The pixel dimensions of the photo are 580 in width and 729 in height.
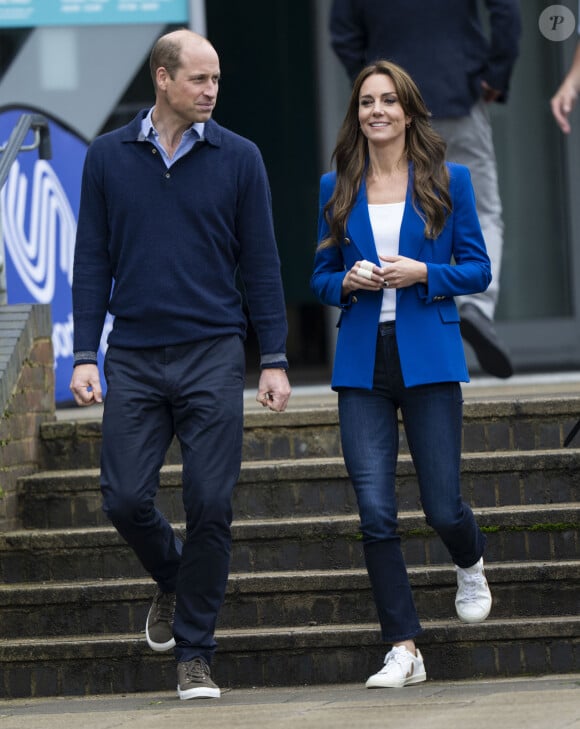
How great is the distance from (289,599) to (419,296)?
1.46 meters

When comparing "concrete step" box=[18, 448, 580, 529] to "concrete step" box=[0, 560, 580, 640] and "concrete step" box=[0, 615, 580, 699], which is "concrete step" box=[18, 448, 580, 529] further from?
"concrete step" box=[0, 615, 580, 699]

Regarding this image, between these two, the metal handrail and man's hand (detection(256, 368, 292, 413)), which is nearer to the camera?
man's hand (detection(256, 368, 292, 413))

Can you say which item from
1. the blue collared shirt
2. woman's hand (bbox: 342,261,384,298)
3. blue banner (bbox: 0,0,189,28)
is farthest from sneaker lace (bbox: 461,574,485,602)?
blue banner (bbox: 0,0,189,28)

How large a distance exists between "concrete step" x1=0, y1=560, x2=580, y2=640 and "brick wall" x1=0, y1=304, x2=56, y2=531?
0.49m

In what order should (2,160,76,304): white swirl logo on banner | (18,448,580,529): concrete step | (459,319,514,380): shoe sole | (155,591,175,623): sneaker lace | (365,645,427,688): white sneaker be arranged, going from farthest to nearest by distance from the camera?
(2,160,76,304): white swirl logo on banner
(459,319,514,380): shoe sole
(18,448,580,529): concrete step
(155,591,175,623): sneaker lace
(365,645,427,688): white sneaker

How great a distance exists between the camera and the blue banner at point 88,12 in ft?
28.2

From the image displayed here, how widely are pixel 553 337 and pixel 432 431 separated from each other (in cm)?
480

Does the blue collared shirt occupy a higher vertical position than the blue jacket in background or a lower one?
lower

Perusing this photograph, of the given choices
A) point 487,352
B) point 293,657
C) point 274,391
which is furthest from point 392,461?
point 487,352

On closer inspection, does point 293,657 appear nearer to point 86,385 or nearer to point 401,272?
point 86,385

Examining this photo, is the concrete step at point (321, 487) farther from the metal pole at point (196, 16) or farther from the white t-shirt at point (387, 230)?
the metal pole at point (196, 16)

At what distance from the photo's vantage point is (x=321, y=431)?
21.7ft

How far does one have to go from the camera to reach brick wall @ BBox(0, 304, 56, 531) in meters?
6.48

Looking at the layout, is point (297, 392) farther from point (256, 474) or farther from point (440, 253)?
point (440, 253)
